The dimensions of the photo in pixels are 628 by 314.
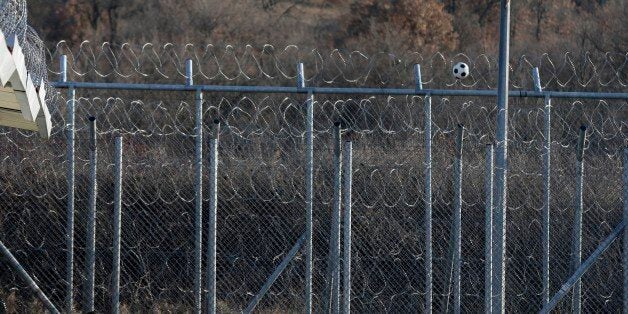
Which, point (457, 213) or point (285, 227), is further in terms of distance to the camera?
point (285, 227)

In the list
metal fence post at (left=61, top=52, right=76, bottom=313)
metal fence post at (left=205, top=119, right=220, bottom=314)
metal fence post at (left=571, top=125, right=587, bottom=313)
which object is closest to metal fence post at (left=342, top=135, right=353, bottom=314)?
metal fence post at (left=205, top=119, right=220, bottom=314)

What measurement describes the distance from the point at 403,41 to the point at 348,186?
14261 mm

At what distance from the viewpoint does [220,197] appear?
30.2ft

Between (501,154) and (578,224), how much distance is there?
96 cm

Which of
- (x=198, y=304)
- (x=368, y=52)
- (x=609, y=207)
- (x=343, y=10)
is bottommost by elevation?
(x=198, y=304)

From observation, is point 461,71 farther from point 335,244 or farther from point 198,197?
point 198,197

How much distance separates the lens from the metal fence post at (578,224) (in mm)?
8008

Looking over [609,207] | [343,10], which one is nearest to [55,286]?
[609,207]

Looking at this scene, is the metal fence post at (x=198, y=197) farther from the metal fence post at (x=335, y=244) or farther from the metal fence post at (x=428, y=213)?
the metal fence post at (x=428, y=213)

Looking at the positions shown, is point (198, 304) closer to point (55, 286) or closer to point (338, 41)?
point (55, 286)

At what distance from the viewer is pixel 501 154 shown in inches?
309

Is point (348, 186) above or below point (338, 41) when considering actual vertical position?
below

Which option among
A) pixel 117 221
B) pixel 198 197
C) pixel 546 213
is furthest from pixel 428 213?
pixel 117 221

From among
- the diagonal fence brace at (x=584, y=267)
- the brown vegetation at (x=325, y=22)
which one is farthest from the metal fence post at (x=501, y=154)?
the brown vegetation at (x=325, y=22)
